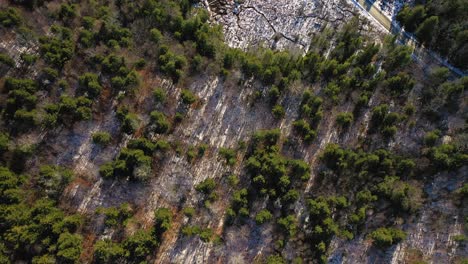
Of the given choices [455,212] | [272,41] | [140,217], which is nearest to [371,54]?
[272,41]

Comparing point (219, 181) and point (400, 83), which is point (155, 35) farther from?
point (400, 83)

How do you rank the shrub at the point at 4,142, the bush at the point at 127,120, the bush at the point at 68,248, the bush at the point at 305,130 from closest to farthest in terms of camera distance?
the bush at the point at 68,248
the shrub at the point at 4,142
the bush at the point at 127,120
the bush at the point at 305,130

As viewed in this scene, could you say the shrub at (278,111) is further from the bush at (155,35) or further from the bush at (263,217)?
the bush at (155,35)

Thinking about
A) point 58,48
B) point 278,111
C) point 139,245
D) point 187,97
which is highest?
point 278,111

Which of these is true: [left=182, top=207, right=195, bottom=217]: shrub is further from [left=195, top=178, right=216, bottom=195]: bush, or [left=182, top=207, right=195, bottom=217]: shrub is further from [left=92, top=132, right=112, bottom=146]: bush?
[left=92, top=132, right=112, bottom=146]: bush

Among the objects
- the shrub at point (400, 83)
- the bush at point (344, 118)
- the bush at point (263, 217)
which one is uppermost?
the shrub at point (400, 83)

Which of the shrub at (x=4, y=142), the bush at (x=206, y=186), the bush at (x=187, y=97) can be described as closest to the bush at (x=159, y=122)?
the bush at (x=187, y=97)

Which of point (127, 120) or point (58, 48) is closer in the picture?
point (127, 120)

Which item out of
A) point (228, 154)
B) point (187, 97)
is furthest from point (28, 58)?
point (228, 154)

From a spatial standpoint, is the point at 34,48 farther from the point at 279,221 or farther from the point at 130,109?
the point at 279,221
